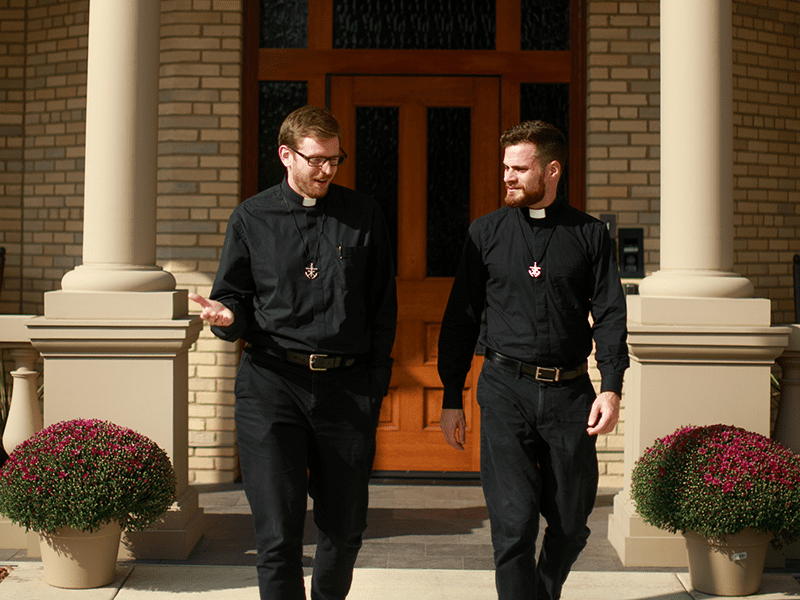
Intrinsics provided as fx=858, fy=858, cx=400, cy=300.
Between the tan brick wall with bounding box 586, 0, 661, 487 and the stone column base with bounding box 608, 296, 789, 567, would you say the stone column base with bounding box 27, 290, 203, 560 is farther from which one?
the tan brick wall with bounding box 586, 0, 661, 487

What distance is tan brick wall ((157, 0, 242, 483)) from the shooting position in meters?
5.67

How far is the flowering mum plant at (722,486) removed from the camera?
3635 mm

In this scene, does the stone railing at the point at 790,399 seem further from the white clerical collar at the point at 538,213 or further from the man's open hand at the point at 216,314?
the man's open hand at the point at 216,314

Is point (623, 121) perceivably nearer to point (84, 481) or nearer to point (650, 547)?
point (650, 547)

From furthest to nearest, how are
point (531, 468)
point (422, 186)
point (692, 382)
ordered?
point (422, 186) < point (692, 382) < point (531, 468)

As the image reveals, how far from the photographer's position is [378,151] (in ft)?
19.2

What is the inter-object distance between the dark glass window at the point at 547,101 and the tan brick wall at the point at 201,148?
6.34 feet

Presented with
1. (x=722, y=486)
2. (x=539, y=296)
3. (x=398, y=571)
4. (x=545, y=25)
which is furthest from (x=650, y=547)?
(x=545, y=25)

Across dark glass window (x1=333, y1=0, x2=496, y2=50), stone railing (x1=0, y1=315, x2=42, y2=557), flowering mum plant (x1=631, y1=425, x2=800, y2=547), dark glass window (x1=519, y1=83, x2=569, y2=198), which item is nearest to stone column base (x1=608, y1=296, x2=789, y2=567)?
flowering mum plant (x1=631, y1=425, x2=800, y2=547)

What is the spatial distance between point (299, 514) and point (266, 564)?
19 centimetres

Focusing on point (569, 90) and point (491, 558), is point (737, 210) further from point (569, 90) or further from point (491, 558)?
point (491, 558)

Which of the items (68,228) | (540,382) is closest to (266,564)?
(540,382)

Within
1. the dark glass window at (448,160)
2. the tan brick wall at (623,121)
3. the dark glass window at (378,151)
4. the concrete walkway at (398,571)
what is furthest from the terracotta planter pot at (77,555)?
the tan brick wall at (623,121)

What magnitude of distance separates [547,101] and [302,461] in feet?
12.3
